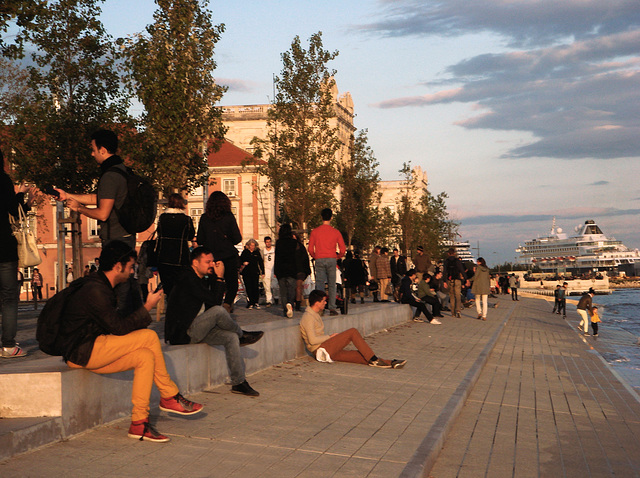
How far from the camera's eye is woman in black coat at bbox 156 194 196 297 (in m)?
9.67

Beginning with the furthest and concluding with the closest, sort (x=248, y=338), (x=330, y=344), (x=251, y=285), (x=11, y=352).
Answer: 1. (x=251, y=285)
2. (x=330, y=344)
3. (x=248, y=338)
4. (x=11, y=352)

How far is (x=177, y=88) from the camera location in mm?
25016

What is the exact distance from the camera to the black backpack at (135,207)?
6871 mm

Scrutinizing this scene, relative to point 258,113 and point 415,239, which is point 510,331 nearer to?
point 415,239

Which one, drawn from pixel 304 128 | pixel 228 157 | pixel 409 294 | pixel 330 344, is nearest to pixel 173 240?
pixel 330 344

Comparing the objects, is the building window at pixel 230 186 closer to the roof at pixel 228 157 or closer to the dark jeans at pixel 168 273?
the roof at pixel 228 157

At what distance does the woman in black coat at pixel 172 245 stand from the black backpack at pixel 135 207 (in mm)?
2712

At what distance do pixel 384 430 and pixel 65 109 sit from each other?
21.0 metres

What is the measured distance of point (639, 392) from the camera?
13.9 m

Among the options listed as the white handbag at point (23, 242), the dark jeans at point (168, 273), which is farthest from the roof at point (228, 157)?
the white handbag at point (23, 242)

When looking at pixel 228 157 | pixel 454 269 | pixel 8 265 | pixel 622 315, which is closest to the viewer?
pixel 8 265

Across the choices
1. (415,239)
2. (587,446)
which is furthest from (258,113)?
(587,446)

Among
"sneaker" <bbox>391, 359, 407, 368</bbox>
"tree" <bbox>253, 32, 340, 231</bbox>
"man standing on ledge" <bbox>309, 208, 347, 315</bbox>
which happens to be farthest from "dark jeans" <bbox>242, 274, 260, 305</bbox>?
"tree" <bbox>253, 32, 340, 231</bbox>

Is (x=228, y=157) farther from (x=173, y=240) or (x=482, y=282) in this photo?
(x=173, y=240)
